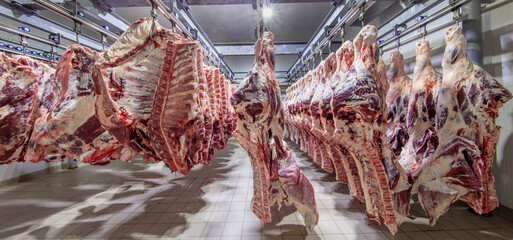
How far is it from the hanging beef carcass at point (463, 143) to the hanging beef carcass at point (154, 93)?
1.62 m

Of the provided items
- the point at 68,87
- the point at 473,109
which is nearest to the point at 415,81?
the point at 473,109

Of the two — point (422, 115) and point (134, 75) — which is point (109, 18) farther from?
point (422, 115)

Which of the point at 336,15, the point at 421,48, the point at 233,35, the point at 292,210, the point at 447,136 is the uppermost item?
the point at 233,35

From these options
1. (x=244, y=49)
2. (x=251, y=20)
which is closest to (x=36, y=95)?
(x=251, y=20)

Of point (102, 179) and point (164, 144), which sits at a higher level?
point (164, 144)

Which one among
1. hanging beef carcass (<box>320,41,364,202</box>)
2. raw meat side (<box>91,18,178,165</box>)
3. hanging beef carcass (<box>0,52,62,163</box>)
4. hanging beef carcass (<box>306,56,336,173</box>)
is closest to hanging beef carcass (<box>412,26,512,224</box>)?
hanging beef carcass (<box>320,41,364,202</box>)

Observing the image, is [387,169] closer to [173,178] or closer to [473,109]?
[473,109]

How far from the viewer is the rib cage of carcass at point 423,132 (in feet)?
4.26

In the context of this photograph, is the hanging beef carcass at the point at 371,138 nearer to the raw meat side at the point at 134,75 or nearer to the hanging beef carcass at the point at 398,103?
the hanging beef carcass at the point at 398,103

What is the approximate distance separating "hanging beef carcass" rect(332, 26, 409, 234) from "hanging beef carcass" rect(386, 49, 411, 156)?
726 mm

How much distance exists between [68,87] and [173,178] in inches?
74.3

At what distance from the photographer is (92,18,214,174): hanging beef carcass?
4.03 feet

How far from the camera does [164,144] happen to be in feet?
4.27

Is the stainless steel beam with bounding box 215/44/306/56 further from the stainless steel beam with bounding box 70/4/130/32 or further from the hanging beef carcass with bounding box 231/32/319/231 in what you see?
the hanging beef carcass with bounding box 231/32/319/231
